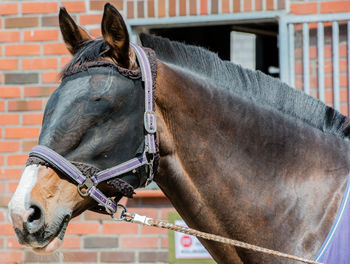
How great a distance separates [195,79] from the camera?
219cm

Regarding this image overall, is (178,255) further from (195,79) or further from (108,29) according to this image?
(108,29)

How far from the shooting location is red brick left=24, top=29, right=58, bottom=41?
391cm

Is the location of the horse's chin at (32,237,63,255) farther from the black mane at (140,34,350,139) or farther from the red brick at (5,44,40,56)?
the red brick at (5,44,40,56)

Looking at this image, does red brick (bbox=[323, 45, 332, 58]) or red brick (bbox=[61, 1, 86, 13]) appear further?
red brick (bbox=[61, 1, 86, 13])

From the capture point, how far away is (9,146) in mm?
3881

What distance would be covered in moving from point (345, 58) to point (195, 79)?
182cm

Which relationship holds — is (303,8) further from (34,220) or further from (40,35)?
(34,220)

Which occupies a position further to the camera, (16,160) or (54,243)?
(16,160)

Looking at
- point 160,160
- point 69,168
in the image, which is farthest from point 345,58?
point 69,168

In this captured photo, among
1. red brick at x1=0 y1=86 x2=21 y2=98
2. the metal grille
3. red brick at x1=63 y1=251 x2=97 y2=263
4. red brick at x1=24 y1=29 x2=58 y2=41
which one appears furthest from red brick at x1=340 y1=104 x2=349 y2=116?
red brick at x1=0 y1=86 x2=21 y2=98

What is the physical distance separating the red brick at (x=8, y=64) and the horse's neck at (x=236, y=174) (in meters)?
2.14

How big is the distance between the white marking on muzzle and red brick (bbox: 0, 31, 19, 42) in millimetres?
2326

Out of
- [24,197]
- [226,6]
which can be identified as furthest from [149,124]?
[226,6]

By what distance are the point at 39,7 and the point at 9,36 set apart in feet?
1.03
